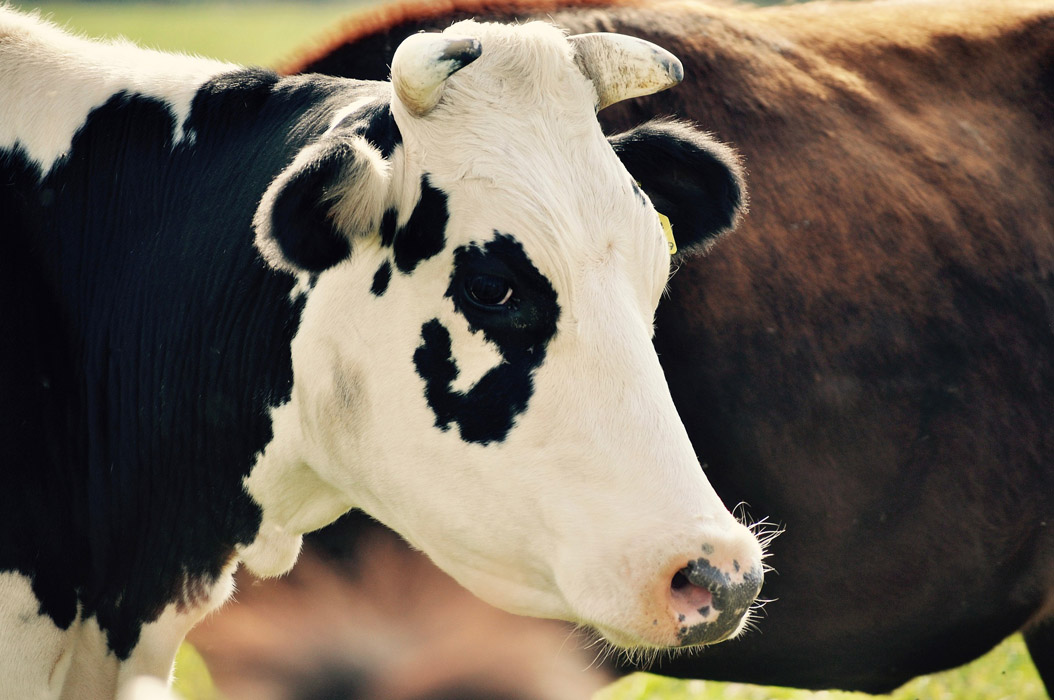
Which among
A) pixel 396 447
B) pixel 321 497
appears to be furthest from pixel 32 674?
pixel 396 447

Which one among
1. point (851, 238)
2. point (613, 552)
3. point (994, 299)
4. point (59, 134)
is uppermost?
point (59, 134)

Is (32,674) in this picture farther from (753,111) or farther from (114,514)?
(753,111)

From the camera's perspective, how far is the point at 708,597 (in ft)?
7.12

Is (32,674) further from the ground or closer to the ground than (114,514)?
closer to the ground

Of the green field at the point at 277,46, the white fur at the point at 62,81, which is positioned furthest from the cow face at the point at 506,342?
the green field at the point at 277,46

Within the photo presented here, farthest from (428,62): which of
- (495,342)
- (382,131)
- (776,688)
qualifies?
(776,688)

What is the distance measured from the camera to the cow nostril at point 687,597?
2172 millimetres

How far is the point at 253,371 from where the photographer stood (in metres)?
2.58

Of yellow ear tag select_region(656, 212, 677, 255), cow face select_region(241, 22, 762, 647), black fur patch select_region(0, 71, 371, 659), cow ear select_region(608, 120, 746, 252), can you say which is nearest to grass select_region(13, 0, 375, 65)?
black fur patch select_region(0, 71, 371, 659)

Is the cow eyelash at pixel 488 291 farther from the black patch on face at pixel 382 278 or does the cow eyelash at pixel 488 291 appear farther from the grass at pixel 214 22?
the grass at pixel 214 22

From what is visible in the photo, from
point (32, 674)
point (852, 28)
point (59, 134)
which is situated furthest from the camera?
point (852, 28)

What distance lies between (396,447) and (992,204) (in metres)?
2.41

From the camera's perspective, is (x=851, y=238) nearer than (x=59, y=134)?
No

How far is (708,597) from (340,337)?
3.13 feet
